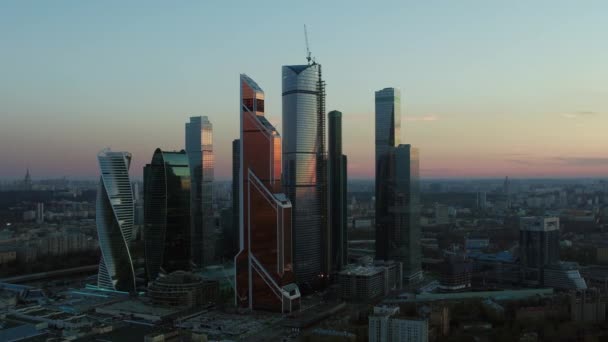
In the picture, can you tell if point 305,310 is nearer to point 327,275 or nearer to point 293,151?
point 327,275

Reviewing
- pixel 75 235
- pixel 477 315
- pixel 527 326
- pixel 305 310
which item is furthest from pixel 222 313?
pixel 75 235

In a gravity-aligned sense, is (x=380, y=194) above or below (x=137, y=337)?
above

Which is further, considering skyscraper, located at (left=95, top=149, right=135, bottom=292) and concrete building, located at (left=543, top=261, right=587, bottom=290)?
concrete building, located at (left=543, top=261, right=587, bottom=290)

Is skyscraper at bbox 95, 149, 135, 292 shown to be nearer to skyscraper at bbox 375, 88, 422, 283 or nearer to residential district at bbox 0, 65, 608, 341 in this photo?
residential district at bbox 0, 65, 608, 341

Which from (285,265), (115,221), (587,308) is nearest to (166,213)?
(115,221)

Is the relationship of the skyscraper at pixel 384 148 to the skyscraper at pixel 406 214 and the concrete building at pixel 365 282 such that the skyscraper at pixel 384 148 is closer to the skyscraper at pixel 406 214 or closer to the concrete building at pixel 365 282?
the skyscraper at pixel 406 214

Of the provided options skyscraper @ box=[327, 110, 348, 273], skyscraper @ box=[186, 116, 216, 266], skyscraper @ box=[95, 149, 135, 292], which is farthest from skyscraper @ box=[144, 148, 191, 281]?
skyscraper @ box=[327, 110, 348, 273]

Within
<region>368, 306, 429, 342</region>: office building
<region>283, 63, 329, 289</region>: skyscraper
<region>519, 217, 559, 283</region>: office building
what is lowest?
<region>368, 306, 429, 342</region>: office building

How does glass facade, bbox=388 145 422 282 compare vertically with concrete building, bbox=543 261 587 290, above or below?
above
